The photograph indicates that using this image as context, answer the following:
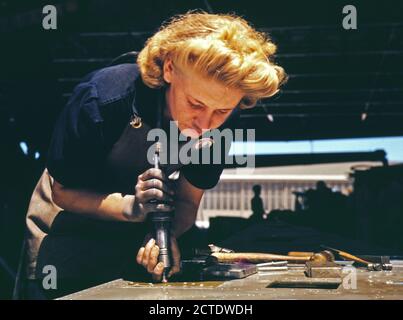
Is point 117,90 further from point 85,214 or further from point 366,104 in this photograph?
point 366,104

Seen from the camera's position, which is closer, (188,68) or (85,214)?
(188,68)

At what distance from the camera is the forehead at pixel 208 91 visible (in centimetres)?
213

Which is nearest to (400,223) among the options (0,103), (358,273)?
(0,103)

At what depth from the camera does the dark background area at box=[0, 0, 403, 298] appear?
572 cm

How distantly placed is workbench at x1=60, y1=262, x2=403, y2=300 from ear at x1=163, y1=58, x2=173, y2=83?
788 millimetres

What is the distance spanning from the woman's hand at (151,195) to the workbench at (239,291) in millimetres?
261

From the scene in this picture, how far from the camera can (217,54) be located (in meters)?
2.04

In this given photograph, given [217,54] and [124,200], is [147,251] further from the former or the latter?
[217,54]

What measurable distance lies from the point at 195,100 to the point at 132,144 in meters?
0.40

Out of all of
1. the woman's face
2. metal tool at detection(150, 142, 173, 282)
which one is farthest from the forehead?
metal tool at detection(150, 142, 173, 282)

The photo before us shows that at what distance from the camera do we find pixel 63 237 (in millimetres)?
2637

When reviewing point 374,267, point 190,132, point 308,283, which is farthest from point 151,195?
point 374,267

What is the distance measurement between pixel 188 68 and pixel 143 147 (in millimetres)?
496

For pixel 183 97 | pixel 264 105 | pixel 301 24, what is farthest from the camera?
pixel 264 105
